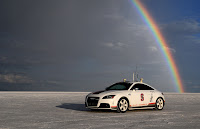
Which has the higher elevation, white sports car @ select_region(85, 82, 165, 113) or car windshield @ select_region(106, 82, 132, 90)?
car windshield @ select_region(106, 82, 132, 90)

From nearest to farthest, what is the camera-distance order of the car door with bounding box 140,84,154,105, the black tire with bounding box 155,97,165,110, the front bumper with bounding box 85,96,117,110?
the front bumper with bounding box 85,96,117,110 → the car door with bounding box 140,84,154,105 → the black tire with bounding box 155,97,165,110

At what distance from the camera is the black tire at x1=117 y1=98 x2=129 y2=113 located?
13852 millimetres

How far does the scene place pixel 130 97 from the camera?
14.2 m

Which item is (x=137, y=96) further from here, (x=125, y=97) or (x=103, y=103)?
(x=103, y=103)

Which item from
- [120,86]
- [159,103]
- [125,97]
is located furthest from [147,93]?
[125,97]

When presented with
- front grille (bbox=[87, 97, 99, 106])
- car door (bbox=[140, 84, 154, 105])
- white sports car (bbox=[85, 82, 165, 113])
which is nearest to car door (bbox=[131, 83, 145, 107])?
white sports car (bbox=[85, 82, 165, 113])

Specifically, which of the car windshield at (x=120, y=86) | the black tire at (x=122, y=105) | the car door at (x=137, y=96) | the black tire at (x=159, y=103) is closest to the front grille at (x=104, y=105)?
the black tire at (x=122, y=105)

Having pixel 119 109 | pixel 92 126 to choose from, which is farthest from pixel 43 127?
pixel 119 109

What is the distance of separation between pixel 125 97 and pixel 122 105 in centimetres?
41

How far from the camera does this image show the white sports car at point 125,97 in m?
13.7

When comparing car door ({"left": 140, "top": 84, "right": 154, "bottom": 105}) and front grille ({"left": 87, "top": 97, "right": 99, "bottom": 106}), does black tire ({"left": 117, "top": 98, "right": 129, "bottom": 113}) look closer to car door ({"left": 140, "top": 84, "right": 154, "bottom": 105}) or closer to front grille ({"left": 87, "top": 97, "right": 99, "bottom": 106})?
front grille ({"left": 87, "top": 97, "right": 99, "bottom": 106})

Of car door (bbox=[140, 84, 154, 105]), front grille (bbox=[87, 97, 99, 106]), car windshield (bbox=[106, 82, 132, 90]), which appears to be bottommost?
front grille (bbox=[87, 97, 99, 106])

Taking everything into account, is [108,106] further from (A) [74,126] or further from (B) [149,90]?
(A) [74,126]

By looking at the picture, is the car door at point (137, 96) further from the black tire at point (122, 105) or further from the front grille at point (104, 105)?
the front grille at point (104, 105)
